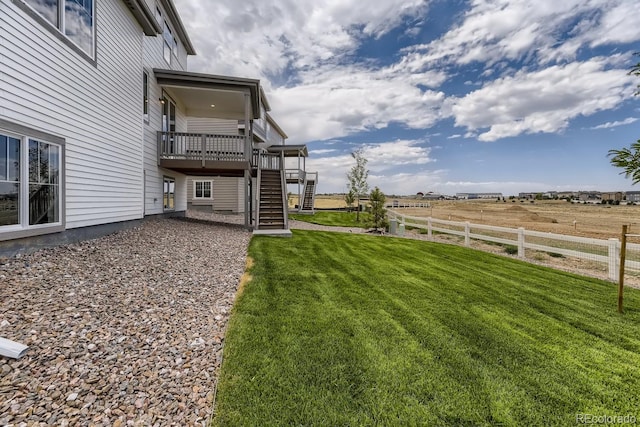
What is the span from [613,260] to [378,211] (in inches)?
384

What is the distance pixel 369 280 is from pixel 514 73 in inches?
692

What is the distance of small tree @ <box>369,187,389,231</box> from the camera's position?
50.8 feet

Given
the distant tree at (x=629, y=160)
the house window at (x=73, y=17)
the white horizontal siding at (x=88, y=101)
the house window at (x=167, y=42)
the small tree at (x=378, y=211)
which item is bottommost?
the small tree at (x=378, y=211)

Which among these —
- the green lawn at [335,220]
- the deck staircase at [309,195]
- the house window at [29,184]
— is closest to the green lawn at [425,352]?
the house window at [29,184]

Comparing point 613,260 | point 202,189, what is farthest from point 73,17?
point 202,189

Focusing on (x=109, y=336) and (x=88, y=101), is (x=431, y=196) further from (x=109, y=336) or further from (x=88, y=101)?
(x=109, y=336)

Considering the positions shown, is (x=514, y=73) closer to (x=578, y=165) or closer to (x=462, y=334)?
(x=578, y=165)

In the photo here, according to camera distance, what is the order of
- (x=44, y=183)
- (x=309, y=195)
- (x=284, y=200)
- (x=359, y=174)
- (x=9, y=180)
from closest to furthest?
1. (x=9, y=180)
2. (x=44, y=183)
3. (x=284, y=200)
4. (x=359, y=174)
5. (x=309, y=195)

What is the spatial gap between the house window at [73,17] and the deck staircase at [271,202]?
279 inches

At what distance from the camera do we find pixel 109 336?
10.3ft

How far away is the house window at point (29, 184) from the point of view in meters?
4.56

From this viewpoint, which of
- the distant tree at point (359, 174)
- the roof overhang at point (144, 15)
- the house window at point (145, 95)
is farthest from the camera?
the distant tree at point (359, 174)

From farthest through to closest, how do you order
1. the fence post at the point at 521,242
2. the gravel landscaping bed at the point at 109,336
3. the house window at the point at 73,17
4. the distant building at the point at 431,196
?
the distant building at the point at 431,196
the fence post at the point at 521,242
the house window at the point at 73,17
the gravel landscaping bed at the point at 109,336

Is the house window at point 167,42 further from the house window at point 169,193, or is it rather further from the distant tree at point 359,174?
the distant tree at point 359,174
